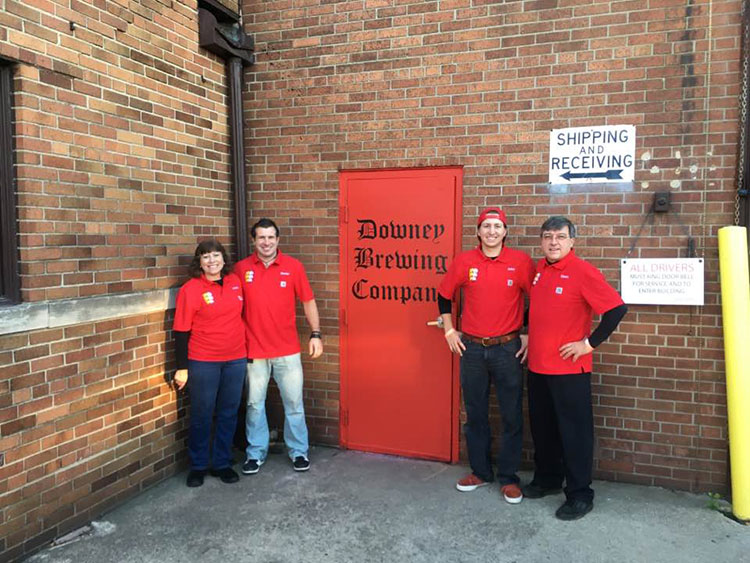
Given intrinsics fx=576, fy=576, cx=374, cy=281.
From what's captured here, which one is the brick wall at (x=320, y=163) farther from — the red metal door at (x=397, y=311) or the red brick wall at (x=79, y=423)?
the red metal door at (x=397, y=311)

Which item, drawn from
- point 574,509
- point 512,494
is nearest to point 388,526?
point 512,494

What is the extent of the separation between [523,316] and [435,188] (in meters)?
1.26

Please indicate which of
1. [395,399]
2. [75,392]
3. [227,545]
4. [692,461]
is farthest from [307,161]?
[692,461]

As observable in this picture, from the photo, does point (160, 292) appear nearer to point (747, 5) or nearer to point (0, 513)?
point (0, 513)

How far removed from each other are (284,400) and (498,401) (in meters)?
1.71

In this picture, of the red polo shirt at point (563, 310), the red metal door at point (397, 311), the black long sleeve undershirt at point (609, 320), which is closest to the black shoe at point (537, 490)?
the red metal door at point (397, 311)

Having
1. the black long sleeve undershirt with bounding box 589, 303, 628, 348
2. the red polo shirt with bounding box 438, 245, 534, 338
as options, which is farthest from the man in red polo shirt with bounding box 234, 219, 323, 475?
Result: the black long sleeve undershirt with bounding box 589, 303, 628, 348

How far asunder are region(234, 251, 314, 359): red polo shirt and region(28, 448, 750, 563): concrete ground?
102 cm

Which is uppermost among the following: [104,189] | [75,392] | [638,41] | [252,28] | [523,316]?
[252,28]

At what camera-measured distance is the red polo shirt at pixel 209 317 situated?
162 inches

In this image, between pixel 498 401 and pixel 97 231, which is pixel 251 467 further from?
pixel 97 231

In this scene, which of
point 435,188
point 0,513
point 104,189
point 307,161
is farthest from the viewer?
point 307,161

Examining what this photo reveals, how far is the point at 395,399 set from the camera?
4.87 metres

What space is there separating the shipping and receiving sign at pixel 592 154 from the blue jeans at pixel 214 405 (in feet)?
9.30
